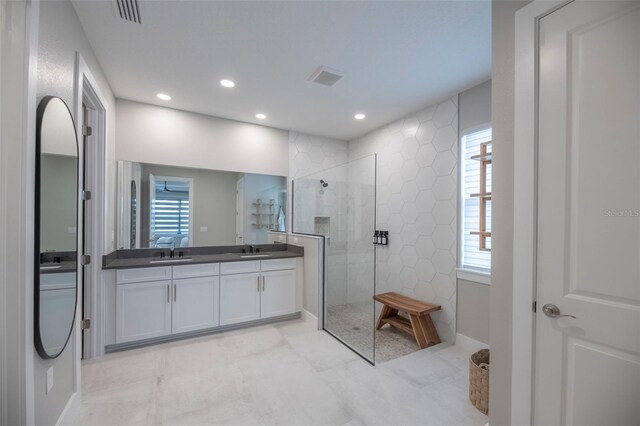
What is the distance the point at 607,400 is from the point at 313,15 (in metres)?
2.43

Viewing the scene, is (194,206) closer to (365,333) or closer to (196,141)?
(196,141)

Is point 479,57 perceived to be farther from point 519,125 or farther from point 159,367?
point 159,367

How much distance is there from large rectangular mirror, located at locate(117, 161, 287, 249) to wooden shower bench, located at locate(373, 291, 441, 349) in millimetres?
1761

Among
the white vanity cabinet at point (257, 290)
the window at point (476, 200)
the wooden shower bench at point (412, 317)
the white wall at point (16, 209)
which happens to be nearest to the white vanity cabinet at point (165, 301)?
the white vanity cabinet at point (257, 290)

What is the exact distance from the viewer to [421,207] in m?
3.10

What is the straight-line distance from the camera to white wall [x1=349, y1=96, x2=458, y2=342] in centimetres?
279

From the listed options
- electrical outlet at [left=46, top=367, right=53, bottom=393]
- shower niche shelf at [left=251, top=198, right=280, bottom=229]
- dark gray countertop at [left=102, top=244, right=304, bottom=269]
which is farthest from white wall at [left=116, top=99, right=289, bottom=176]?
electrical outlet at [left=46, top=367, right=53, bottom=393]

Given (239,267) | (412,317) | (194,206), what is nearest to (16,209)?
(239,267)

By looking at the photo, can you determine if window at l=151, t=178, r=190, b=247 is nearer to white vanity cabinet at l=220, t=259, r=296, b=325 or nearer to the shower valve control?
white vanity cabinet at l=220, t=259, r=296, b=325

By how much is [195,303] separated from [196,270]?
0.35 metres

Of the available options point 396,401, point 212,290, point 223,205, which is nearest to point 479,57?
point 396,401

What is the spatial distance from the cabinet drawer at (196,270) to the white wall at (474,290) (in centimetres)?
257

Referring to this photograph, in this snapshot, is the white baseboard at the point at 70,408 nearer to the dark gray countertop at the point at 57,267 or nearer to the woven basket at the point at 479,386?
the dark gray countertop at the point at 57,267

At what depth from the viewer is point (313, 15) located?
1.74 meters
